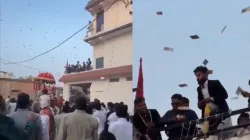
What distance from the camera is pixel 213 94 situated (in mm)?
1828

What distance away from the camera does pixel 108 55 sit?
1202mm

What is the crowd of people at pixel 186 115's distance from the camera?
4.26 ft

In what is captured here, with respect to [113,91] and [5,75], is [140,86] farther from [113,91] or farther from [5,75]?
[5,75]

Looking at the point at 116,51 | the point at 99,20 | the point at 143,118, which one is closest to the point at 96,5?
the point at 99,20

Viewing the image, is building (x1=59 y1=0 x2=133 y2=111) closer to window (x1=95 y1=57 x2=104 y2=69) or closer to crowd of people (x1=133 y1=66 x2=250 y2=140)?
window (x1=95 y1=57 x2=104 y2=69)

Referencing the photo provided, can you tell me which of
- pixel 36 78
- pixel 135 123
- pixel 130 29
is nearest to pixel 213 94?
pixel 135 123

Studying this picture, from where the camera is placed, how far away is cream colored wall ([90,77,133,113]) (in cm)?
115

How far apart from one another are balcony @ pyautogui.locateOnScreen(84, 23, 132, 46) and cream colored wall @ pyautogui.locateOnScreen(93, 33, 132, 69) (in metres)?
0.01

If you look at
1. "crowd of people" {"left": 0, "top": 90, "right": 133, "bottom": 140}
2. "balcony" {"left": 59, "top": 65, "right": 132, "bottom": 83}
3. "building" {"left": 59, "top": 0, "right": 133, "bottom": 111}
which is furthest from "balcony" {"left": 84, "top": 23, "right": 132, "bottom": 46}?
"crowd of people" {"left": 0, "top": 90, "right": 133, "bottom": 140}

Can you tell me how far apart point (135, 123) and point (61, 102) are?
30 cm

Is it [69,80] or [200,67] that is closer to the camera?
[69,80]

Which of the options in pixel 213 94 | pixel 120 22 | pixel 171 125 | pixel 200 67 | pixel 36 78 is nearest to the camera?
pixel 36 78

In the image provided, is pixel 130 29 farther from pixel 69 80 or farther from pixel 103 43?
pixel 69 80

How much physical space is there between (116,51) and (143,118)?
304 mm
